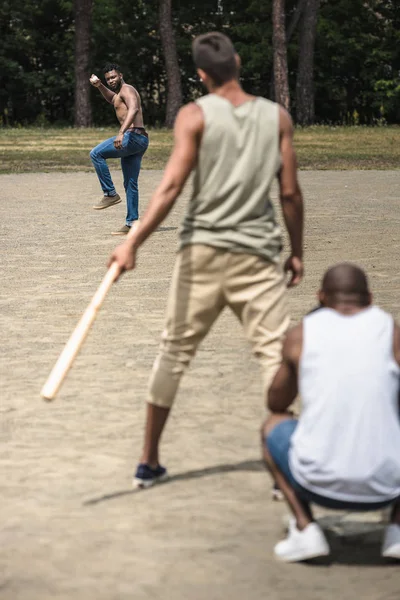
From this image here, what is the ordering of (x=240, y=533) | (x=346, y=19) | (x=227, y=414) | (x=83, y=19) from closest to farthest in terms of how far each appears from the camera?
1. (x=240, y=533)
2. (x=227, y=414)
3. (x=83, y=19)
4. (x=346, y=19)

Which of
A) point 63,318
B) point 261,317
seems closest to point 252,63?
point 63,318

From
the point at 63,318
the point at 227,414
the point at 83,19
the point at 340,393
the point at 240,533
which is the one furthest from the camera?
the point at 83,19

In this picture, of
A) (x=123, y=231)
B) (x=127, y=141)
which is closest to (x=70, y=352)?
(x=127, y=141)

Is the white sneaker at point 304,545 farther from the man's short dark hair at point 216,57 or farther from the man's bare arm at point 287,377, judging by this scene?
the man's short dark hair at point 216,57

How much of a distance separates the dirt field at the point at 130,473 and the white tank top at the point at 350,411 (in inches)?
13.4

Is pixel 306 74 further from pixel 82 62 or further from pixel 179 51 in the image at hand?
pixel 82 62

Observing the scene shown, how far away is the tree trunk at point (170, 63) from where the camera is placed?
42125 millimetres

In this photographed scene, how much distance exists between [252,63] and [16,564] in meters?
42.0

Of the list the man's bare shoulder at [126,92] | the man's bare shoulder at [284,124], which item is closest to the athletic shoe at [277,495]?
the man's bare shoulder at [284,124]

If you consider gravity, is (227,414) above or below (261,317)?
below

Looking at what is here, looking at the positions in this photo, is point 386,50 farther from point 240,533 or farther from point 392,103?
point 240,533

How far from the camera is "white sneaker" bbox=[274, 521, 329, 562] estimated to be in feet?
14.8

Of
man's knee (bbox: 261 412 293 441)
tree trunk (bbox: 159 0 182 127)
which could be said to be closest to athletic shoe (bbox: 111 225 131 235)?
man's knee (bbox: 261 412 293 441)

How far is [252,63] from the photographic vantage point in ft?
149
